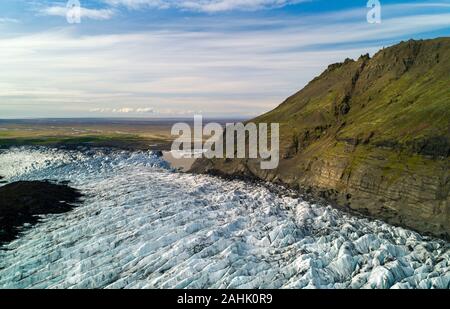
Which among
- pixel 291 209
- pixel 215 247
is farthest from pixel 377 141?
pixel 215 247

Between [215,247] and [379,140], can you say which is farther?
[379,140]

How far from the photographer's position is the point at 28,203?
6562 centimetres

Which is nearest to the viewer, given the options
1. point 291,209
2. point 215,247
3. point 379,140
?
point 215,247

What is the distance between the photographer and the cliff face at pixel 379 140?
59125 mm

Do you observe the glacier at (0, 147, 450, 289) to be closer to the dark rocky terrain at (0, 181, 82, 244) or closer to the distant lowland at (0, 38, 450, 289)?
the distant lowland at (0, 38, 450, 289)

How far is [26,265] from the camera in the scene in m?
44.7

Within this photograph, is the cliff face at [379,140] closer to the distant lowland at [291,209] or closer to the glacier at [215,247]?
the distant lowland at [291,209]

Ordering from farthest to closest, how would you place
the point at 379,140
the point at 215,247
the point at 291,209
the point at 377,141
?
the point at 377,141 < the point at 379,140 < the point at 291,209 < the point at 215,247

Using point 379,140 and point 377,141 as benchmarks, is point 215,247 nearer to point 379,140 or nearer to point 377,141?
point 377,141

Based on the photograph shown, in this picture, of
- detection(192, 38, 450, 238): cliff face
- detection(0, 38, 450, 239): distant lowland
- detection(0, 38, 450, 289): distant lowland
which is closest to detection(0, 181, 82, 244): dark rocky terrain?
detection(0, 38, 450, 289): distant lowland

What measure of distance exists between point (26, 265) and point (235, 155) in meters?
64.4

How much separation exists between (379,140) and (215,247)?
1480 inches
